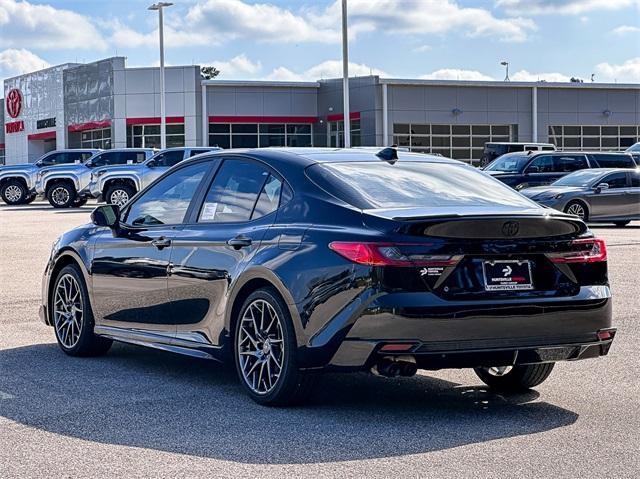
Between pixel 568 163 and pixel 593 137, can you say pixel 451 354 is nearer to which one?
pixel 568 163

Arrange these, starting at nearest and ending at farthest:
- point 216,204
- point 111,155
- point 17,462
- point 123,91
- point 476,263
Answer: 1. point 17,462
2. point 476,263
3. point 216,204
4. point 111,155
5. point 123,91

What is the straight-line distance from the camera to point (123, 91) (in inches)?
2522

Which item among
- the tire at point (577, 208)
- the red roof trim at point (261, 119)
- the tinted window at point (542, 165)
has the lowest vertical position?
the tire at point (577, 208)

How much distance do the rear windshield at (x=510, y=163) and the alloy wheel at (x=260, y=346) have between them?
2510 cm

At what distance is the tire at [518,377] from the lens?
23.5ft

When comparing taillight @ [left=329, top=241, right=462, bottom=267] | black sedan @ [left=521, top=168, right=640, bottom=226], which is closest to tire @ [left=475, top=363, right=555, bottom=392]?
taillight @ [left=329, top=241, right=462, bottom=267]

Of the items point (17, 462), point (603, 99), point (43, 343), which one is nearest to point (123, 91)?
point (603, 99)

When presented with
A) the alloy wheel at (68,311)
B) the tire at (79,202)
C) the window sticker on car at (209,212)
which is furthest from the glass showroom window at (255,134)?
the window sticker on car at (209,212)

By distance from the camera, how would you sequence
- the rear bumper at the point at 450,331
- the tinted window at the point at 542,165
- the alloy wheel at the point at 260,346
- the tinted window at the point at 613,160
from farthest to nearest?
the tinted window at the point at 613,160 < the tinted window at the point at 542,165 < the alloy wheel at the point at 260,346 < the rear bumper at the point at 450,331

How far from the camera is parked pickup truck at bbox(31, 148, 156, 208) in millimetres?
35156

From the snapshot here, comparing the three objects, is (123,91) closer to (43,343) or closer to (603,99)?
(603,99)

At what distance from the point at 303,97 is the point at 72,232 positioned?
55.9 metres

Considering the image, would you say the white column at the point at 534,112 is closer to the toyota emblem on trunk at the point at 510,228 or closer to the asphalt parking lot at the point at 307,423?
the asphalt parking lot at the point at 307,423

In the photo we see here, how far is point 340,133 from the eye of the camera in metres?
63.7
